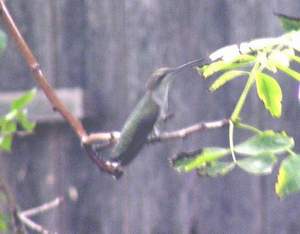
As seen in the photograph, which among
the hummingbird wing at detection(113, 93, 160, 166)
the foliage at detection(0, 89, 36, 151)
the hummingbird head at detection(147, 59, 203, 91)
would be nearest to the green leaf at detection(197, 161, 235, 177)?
the hummingbird wing at detection(113, 93, 160, 166)

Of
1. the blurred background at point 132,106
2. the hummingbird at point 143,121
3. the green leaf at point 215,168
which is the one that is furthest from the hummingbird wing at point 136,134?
the blurred background at point 132,106

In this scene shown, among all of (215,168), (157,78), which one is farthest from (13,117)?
(215,168)

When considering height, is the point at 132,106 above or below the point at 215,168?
below

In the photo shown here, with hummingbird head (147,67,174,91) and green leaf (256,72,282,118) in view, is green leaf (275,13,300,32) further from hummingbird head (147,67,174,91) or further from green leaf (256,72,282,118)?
hummingbird head (147,67,174,91)

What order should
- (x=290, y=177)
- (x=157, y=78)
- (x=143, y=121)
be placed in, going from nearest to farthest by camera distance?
(x=290, y=177) → (x=143, y=121) → (x=157, y=78)

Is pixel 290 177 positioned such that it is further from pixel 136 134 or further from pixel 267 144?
pixel 136 134

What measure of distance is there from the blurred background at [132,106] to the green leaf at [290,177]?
125 centimetres

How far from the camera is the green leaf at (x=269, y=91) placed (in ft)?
2.31

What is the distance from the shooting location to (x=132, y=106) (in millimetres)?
2000

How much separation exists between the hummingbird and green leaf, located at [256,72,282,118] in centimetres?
15

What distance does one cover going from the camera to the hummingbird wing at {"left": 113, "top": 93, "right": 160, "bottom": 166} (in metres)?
0.86

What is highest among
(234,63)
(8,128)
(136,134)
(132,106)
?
(234,63)

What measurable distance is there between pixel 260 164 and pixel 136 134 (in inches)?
8.2

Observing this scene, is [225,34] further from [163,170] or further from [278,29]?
[163,170]
